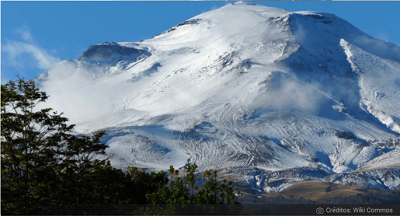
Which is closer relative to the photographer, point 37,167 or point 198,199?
point 37,167

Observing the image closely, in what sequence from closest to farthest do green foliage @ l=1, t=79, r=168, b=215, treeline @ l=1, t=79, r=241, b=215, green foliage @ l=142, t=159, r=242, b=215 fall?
green foliage @ l=1, t=79, r=168, b=215
treeline @ l=1, t=79, r=241, b=215
green foliage @ l=142, t=159, r=242, b=215

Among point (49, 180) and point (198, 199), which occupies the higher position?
point (49, 180)

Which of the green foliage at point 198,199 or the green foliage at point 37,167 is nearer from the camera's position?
the green foliage at point 37,167

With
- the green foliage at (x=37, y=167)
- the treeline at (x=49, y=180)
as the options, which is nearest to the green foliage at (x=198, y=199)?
the treeline at (x=49, y=180)

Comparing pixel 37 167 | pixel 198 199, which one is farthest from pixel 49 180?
pixel 198 199

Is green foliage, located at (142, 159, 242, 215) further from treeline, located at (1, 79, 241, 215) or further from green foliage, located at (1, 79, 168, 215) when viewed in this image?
green foliage, located at (1, 79, 168, 215)

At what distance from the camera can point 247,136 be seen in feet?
611

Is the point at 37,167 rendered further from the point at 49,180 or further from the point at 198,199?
the point at 198,199

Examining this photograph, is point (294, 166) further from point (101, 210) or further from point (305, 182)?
point (101, 210)

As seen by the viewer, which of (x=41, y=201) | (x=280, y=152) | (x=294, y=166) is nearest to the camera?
(x=41, y=201)

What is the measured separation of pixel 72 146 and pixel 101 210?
17.8 ft

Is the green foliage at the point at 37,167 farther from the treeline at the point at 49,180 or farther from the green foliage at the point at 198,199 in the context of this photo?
the green foliage at the point at 198,199

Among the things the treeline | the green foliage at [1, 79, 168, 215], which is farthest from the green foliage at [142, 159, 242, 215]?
the green foliage at [1, 79, 168, 215]

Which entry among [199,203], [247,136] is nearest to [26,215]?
[199,203]
